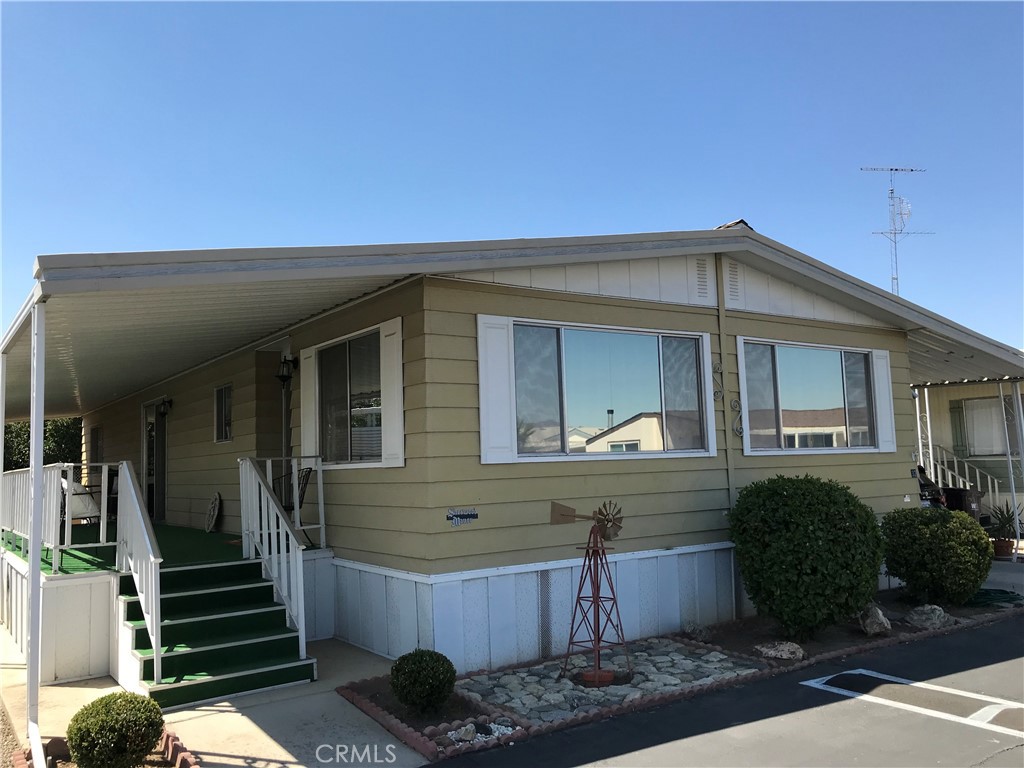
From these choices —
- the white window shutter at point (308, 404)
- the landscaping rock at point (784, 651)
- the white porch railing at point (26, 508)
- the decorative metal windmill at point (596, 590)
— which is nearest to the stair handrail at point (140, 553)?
the white porch railing at point (26, 508)

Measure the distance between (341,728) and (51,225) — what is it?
5850 mm

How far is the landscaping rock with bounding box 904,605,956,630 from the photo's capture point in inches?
273

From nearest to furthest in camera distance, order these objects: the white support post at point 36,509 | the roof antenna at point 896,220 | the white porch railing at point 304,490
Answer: the white support post at point 36,509, the white porch railing at point 304,490, the roof antenna at point 896,220

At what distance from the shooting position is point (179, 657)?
16.9ft

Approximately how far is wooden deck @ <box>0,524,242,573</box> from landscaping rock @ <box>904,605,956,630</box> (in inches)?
252

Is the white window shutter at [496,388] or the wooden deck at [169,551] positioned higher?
the white window shutter at [496,388]

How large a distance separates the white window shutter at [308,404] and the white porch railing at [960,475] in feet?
39.2

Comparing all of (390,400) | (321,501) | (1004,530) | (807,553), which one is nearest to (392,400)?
(390,400)

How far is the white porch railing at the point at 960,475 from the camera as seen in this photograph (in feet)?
44.7

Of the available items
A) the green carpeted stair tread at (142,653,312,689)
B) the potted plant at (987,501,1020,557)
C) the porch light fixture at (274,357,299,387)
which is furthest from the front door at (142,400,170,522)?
the potted plant at (987,501,1020,557)

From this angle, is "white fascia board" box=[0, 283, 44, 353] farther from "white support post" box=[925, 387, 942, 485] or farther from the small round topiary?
"white support post" box=[925, 387, 942, 485]

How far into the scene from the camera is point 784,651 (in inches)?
238

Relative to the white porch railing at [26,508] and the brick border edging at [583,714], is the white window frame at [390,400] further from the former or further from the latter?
the white porch railing at [26,508]

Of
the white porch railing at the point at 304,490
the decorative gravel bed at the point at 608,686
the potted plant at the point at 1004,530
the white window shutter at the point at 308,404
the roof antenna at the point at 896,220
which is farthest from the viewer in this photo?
the roof antenna at the point at 896,220
